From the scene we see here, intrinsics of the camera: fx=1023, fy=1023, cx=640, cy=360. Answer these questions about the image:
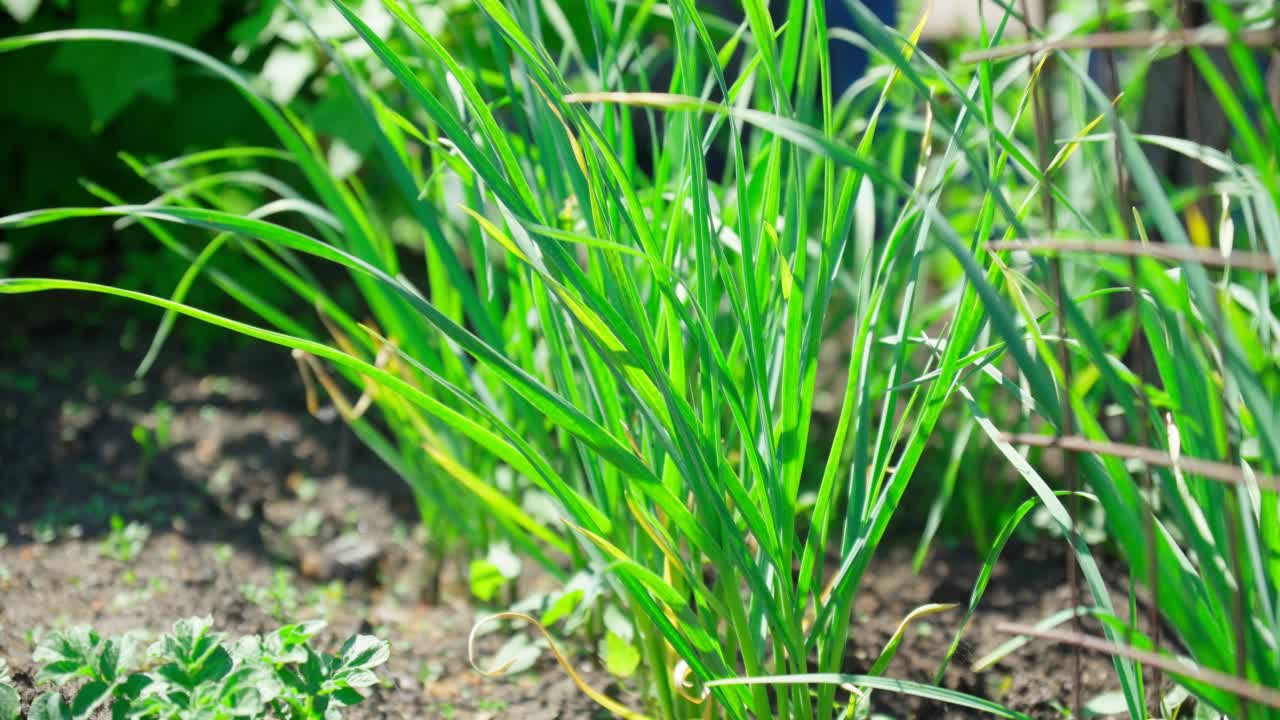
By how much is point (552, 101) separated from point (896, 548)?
1048 millimetres

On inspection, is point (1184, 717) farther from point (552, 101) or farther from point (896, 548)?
point (552, 101)

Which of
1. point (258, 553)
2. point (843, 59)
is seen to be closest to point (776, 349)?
point (258, 553)

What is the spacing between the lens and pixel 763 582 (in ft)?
3.03

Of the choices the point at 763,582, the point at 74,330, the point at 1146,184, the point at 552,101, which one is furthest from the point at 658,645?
the point at 74,330

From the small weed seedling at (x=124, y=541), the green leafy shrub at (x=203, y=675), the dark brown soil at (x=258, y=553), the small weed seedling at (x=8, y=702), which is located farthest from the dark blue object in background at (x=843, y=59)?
the small weed seedling at (x=8, y=702)

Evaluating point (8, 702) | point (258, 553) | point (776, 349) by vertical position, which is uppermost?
point (776, 349)

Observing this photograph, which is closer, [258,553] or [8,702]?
[8,702]

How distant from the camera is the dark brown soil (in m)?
1.31

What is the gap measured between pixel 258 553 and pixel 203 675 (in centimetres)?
72

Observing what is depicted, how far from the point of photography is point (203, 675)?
3.03 feet

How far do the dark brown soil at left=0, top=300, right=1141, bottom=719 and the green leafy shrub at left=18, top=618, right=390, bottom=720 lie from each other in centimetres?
26

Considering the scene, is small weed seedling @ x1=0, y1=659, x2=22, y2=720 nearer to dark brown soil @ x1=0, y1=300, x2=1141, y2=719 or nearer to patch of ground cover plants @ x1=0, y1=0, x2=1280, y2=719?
dark brown soil @ x1=0, y1=300, x2=1141, y2=719

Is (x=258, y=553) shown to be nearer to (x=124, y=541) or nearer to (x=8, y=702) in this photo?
(x=124, y=541)

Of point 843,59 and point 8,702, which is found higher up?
point 843,59
